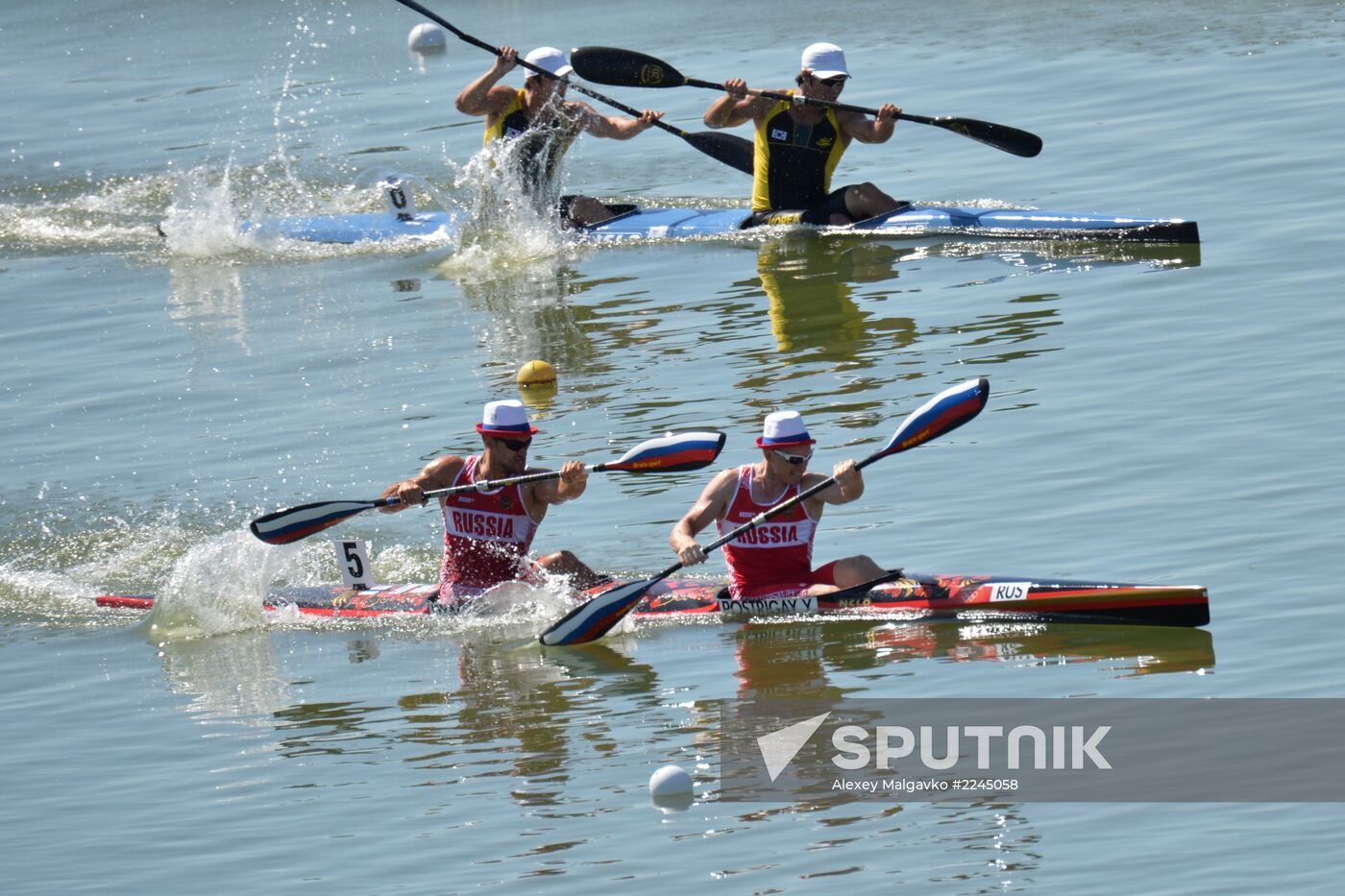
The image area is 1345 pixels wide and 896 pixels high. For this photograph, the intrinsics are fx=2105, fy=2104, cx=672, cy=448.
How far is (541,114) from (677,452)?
7.91 meters

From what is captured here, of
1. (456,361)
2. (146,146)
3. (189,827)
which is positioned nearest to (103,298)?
(456,361)

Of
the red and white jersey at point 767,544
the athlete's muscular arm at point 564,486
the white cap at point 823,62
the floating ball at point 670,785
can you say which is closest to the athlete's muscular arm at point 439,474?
the athlete's muscular arm at point 564,486

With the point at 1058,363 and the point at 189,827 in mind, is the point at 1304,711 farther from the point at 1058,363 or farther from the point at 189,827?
the point at 1058,363

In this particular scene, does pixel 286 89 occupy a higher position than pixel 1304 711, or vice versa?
pixel 286 89

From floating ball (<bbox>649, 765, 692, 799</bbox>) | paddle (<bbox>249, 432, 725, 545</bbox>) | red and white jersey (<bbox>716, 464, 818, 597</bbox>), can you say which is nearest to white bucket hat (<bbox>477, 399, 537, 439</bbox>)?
paddle (<bbox>249, 432, 725, 545</bbox>)

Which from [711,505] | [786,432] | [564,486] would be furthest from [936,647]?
[564,486]

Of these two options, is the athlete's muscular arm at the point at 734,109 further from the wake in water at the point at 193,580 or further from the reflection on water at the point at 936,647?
the reflection on water at the point at 936,647

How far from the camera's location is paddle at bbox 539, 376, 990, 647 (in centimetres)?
1102

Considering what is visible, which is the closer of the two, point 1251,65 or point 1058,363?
point 1058,363

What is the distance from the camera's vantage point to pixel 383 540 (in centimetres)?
1360

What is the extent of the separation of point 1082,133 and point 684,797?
14.7 meters

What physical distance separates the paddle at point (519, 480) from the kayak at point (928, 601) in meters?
0.47

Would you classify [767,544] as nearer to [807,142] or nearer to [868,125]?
[868,125]

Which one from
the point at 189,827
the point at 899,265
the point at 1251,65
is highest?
the point at 1251,65
